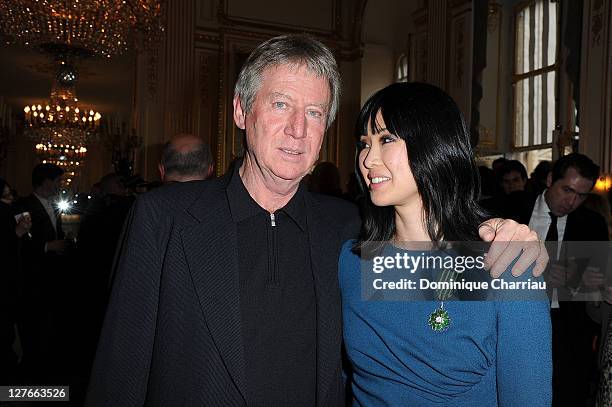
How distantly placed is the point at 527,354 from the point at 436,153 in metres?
0.59

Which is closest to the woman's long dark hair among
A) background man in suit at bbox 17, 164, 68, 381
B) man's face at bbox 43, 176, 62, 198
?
background man in suit at bbox 17, 164, 68, 381

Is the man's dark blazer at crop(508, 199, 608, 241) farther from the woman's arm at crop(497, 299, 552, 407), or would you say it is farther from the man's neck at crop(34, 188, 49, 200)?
the man's neck at crop(34, 188, 49, 200)

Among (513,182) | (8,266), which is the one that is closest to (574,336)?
(513,182)

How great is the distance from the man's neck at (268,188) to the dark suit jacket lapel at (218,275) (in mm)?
129

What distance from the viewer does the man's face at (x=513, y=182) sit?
516 cm

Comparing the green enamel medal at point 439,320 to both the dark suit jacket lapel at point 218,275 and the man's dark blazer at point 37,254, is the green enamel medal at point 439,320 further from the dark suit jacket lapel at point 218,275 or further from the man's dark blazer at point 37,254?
the man's dark blazer at point 37,254

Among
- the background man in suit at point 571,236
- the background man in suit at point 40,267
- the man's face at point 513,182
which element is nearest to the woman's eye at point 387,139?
the background man in suit at point 571,236

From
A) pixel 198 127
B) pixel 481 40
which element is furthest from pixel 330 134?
pixel 481 40

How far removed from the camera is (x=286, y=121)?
66.4 inches

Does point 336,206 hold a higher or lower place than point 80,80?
lower

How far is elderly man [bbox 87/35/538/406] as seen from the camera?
1482 mm

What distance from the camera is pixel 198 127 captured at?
9742 millimetres

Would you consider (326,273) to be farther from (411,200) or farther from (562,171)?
(562,171)

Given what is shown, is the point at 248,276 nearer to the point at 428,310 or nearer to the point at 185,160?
the point at 428,310
